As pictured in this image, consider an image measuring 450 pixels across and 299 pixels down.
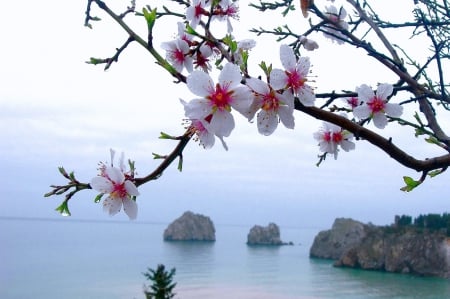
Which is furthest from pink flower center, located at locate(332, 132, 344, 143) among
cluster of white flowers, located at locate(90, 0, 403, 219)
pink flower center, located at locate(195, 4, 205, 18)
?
pink flower center, located at locate(195, 4, 205, 18)

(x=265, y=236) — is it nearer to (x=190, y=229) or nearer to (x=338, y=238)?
(x=190, y=229)

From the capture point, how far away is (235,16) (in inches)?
57.5

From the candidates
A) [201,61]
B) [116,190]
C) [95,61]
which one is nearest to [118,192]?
[116,190]

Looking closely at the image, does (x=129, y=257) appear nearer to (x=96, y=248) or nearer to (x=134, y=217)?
(x=96, y=248)

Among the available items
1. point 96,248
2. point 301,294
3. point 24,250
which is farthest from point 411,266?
point 24,250

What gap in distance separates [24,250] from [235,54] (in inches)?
3347

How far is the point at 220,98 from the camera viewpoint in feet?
2.95

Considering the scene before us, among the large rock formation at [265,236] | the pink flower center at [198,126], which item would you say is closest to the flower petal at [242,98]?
the pink flower center at [198,126]

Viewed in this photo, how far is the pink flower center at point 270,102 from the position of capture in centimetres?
93

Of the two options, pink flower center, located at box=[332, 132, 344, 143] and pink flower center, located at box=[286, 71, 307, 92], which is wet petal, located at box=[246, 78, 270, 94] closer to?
pink flower center, located at box=[286, 71, 307, 92]

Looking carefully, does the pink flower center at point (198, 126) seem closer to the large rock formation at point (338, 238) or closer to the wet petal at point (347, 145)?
the wet petal at point (347, 145)

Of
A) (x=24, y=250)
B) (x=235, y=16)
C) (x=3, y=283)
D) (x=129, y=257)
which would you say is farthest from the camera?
(x=24, y=250)

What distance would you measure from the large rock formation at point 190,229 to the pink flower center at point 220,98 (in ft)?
313

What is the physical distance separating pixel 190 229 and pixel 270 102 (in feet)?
320
